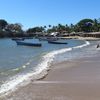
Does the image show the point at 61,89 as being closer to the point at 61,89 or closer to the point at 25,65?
the point at 61,89

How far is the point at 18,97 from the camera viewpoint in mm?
13289

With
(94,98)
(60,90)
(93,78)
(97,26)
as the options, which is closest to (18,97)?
(60,90)

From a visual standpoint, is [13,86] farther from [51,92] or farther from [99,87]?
[99,87]

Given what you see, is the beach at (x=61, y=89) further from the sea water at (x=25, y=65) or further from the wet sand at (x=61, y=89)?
the sea water at (x=25, y=65)

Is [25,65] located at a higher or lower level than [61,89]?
lower

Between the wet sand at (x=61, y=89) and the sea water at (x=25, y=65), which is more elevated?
the wet sand at (x=61, y=89)

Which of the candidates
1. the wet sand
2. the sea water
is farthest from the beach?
the sea water

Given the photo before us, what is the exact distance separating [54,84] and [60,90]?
1737 mm

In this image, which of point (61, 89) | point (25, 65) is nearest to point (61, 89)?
point (61, 89)

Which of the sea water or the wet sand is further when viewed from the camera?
the sea water

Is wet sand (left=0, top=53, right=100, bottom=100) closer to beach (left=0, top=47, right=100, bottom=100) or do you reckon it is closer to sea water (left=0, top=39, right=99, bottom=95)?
beach (left=0, top=47, right=100, bottom=100)

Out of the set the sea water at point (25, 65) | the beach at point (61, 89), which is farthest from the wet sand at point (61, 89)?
the sea water at point (25, 65)

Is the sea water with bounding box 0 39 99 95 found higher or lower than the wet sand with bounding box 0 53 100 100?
lower

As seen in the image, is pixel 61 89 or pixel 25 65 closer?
pixel 61 89
